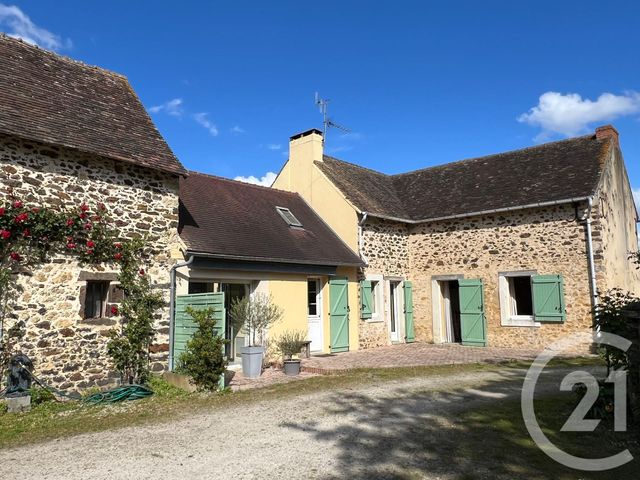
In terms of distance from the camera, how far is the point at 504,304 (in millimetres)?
13844

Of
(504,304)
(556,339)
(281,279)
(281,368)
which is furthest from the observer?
(504,304)

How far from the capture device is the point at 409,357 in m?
12.2

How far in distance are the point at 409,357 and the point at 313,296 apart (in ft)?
9.92

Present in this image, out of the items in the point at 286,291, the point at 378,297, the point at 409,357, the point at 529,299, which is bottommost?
the point at 409,357

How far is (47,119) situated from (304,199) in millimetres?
8951

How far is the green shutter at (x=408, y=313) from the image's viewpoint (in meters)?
15.5

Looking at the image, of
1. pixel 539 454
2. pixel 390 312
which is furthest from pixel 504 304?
pixel 539 454

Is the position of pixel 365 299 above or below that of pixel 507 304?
above

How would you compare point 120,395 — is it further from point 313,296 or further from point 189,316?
point 313,296

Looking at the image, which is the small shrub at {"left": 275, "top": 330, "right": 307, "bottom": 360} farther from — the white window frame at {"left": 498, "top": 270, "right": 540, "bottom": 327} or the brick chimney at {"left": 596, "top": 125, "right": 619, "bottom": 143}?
the brick chimney at {"left": 596, "top": 125, "right": 619, "bottom": 143}

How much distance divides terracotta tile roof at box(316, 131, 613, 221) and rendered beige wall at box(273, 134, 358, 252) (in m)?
0.33

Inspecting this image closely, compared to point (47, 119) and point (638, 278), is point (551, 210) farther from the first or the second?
point (47, 119)

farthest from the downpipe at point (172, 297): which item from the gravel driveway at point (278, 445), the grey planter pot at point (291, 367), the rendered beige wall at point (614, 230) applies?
the rendered beige wall at point (614, 230)

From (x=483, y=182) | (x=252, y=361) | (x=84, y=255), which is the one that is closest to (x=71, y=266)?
(x=84, y=255)
